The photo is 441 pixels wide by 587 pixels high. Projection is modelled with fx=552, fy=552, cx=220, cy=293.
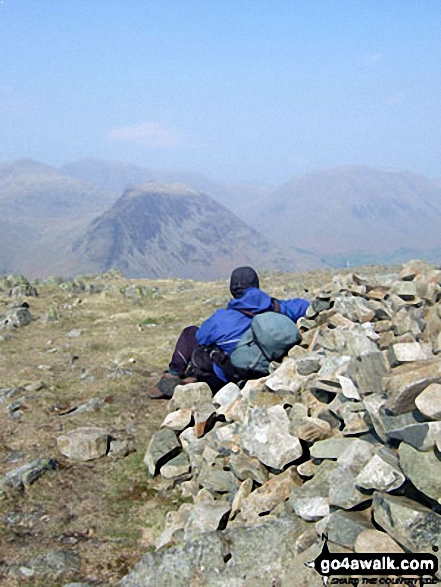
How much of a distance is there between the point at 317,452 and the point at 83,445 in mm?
4613

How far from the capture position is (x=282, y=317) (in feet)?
32.5

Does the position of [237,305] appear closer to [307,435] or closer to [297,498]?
[307,435]

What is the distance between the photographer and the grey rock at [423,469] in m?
5.14

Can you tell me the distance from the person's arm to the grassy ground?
10.9 feet

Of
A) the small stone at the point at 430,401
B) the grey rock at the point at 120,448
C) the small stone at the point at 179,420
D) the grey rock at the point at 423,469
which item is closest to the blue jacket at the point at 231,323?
the small stone at the point at 179,420

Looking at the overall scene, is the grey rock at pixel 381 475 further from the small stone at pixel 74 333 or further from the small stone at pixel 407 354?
the small stone at pixel 74 333

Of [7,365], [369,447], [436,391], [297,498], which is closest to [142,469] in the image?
[297,498]

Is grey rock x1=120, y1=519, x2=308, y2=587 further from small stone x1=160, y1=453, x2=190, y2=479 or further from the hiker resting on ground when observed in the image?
the hiker resting on ground

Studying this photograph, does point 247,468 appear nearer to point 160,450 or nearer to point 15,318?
point 160,450

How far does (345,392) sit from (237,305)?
3852 mm

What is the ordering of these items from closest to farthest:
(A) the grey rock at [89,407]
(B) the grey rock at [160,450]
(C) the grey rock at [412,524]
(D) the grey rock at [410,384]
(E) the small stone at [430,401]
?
1. (C) the grey rock at [412,524]
2. (E) the small stone at [430,401]
3. (D) the grey rock at [410,384]
4. (B) the grey rock at [160,450]
5. (A) the grey rock at [89,407]

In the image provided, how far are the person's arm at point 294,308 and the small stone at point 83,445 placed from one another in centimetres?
410

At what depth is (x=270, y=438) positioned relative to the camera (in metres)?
7.40

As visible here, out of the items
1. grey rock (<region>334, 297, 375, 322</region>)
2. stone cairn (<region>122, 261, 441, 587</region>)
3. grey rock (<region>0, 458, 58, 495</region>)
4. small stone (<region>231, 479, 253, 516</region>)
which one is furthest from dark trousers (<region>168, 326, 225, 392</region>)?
small stone (<region>231, 479, 253, 516</region>)
